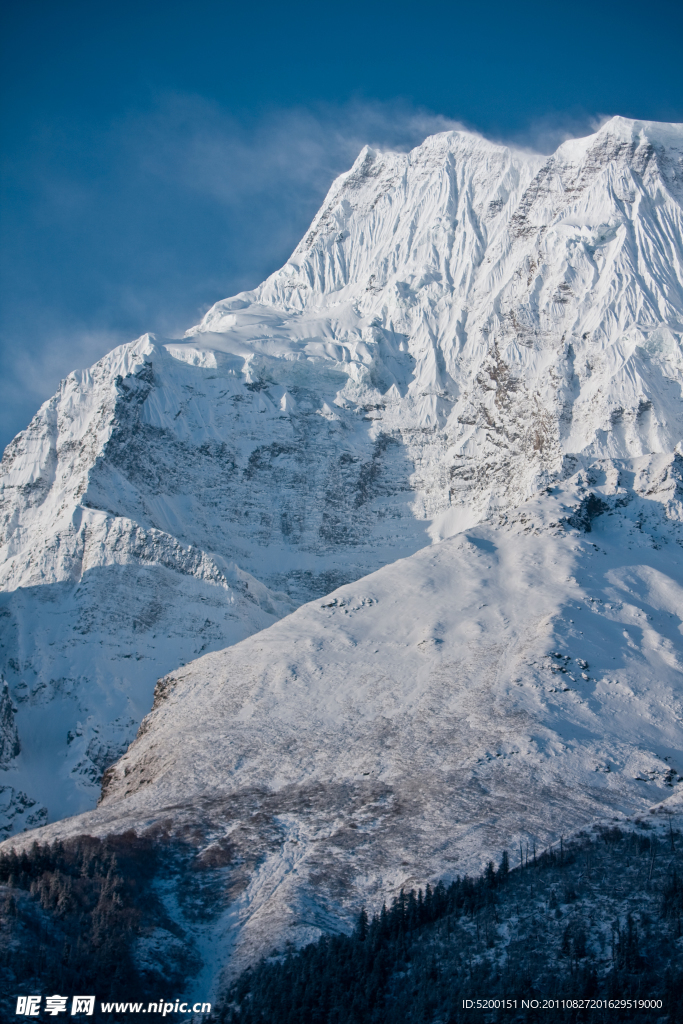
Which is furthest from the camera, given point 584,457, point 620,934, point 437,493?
point 437,493

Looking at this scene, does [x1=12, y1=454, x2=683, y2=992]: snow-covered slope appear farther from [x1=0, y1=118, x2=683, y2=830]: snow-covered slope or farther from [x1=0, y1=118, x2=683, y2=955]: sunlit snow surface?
[x1=0, y1=118, x2=683, y2=830]: snow-covered slope

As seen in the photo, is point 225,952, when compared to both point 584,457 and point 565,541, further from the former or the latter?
point 584,457

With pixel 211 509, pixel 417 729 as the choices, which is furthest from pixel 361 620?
pixel 211 509

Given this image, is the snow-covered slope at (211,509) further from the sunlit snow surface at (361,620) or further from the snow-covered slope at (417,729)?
the snow-covered slope at (417,729)

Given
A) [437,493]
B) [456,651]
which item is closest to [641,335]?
[437,493]

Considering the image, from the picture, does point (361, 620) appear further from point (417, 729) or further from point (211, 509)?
point (211, 509)
